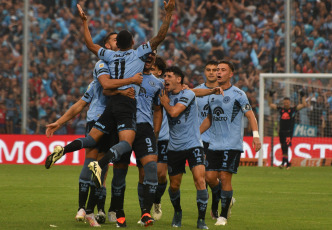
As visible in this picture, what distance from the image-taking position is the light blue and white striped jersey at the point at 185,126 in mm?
8203

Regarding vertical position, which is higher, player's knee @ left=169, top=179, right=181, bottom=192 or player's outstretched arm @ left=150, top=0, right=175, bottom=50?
player's outstretched arm @ left=150, top=0, right=175, bottom=50

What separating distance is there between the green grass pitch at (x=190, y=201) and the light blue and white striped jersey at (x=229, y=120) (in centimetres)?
101

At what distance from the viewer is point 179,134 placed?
825 cm

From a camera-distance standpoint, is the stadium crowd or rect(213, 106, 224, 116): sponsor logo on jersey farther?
the stadium crowd

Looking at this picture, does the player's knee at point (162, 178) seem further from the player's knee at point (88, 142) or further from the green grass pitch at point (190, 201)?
the player's knee at point (88, 142)

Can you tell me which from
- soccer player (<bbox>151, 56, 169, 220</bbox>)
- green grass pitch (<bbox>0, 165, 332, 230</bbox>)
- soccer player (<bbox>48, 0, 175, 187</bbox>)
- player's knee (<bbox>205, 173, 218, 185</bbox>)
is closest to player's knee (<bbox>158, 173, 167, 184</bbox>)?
soccer player (<bbox>151, 56, 169, 220</bbox>)

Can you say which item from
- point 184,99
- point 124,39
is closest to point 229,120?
point 184,99

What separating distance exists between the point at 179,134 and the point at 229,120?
33.7 inches

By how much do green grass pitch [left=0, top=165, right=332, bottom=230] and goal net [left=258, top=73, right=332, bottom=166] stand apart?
368cm

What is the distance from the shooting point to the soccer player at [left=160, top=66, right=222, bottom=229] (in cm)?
806

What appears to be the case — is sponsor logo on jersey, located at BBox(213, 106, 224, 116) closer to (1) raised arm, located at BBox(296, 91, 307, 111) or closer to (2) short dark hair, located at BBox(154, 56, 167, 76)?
(2) short dark hair, located at BBox(154, 56, 167, 76)

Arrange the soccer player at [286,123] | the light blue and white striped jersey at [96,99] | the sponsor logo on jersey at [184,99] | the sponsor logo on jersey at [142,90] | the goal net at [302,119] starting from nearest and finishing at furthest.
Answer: the sponsor logo on jersey at [142,90] → the sponsor logo on jersey at [184,99] → the light blue and white striped jersey at [96,99] → the soccer player at [286,123] → the goal net at [302,119]

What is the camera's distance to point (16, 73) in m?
22.9

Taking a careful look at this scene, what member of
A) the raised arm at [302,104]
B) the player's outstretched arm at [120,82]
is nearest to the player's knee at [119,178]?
the player's outstretched arm at [120,82]
